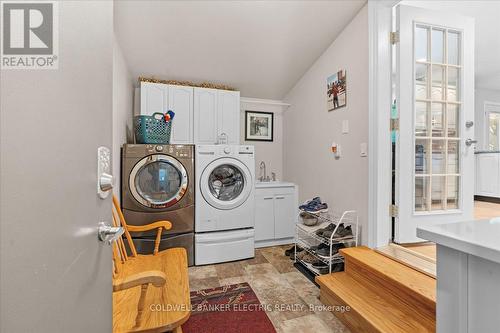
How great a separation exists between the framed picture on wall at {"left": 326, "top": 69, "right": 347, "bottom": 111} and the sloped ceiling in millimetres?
413

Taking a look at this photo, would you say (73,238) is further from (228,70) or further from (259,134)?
(259,134)

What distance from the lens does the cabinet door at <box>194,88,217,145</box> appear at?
2.82 m

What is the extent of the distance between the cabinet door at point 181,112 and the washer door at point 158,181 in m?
0.51

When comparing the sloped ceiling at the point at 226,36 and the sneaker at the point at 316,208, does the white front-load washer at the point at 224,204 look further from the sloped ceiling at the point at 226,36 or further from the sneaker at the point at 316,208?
the sloped ceiling at the point at 226,36

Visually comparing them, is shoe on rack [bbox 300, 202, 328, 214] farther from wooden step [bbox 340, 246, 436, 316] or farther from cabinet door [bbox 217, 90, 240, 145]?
cabinet door [bbox 217, 90, 240, 145]

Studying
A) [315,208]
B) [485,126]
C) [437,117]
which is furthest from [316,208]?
[485,126]

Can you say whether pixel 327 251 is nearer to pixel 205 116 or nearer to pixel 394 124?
pixel 394 124

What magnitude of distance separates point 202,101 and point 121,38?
→ 0.99 m

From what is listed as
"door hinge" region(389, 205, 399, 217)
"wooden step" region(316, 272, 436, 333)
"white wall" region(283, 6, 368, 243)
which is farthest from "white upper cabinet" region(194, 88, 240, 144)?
"wooden step" region(316, 272, 436, 333)

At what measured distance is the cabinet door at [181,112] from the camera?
2.72 meters

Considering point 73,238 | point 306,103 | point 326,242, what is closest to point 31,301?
point 73,238

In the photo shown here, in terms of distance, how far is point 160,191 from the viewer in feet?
7.62

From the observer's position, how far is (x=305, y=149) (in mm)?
2973

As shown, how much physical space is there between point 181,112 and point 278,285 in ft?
6.93
